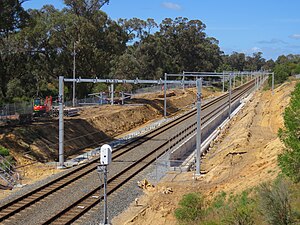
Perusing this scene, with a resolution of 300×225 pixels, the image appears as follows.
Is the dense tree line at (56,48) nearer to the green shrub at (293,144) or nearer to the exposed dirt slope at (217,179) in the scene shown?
the exposed dirt slope at (217,179)

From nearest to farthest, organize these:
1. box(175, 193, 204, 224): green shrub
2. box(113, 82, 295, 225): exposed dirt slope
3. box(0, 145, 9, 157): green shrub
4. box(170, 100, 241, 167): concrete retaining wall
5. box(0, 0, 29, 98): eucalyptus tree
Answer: box(175, 193, 204, 224): green shrub < box(113, 82, 295, 225): exposed dirt slope < box(0, 145, 9, 157): green shrub < box(170, 100, 241, 167): concrete retaining wall < box(0, 0, 29, 98): eucalyptus tree

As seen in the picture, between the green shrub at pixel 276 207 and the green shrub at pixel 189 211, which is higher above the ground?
the green shrub at pixel 276 207

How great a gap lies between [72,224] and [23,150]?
13.3m

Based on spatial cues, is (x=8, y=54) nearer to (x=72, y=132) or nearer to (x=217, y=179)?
(x=72, y=132)

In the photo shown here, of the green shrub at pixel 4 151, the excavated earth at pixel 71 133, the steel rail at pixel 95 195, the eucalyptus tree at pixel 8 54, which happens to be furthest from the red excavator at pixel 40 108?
the steel rail at pixel 95 195

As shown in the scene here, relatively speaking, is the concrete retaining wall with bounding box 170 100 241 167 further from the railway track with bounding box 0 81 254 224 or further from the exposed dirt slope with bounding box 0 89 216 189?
the exposed dirt slope with bounding box 0 89 216 189

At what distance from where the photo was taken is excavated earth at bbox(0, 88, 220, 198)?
2876cm

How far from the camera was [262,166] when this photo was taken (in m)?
22.1

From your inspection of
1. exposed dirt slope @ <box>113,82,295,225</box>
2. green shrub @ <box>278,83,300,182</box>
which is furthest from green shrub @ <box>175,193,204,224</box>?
green shrub @ <box>278,83,300,182</box>

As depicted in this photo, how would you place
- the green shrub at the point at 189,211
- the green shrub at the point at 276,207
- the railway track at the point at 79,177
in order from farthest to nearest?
the railway track at the point at 79,177 < the green shrub at the point at 189,211 < the green shrub at the point at 276,207

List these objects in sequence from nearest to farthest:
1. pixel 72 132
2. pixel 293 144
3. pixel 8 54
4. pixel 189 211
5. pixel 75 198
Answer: pixel 293 144, pixel 189 211, pixel 75 198, pixel 72 132, pixel 8 54

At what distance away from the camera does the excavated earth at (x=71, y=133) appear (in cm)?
2876

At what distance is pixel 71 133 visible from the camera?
37.5m

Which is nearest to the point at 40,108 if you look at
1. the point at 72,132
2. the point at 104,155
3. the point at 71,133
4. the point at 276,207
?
the point at 72,132
